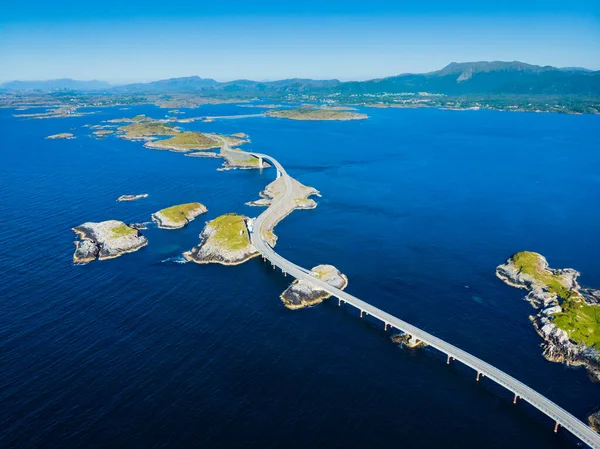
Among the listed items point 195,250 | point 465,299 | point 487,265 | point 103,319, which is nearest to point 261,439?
point 103,319

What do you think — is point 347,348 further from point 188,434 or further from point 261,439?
point 188,434

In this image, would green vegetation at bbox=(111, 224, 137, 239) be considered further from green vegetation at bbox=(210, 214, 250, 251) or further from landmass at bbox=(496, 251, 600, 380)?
landmass at bbox=(496, 251, 600, 380)

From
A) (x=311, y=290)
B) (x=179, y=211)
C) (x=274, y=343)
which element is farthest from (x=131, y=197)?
(x=274, y=343)

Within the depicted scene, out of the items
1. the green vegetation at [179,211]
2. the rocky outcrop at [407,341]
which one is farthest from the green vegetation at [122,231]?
the rocky outcrop at [407,341]

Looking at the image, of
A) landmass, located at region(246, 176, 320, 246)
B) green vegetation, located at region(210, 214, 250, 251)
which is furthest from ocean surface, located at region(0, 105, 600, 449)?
green vegetation, located at region(210, 214, 250, 251)

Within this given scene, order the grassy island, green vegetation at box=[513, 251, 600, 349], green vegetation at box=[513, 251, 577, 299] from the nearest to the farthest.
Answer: green vegetation at box=[513, 251, 600, 349] < the grassy island < green vegetation at box=[513, 251, 577, 299]

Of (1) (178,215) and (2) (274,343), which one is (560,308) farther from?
(1) (178,215)
